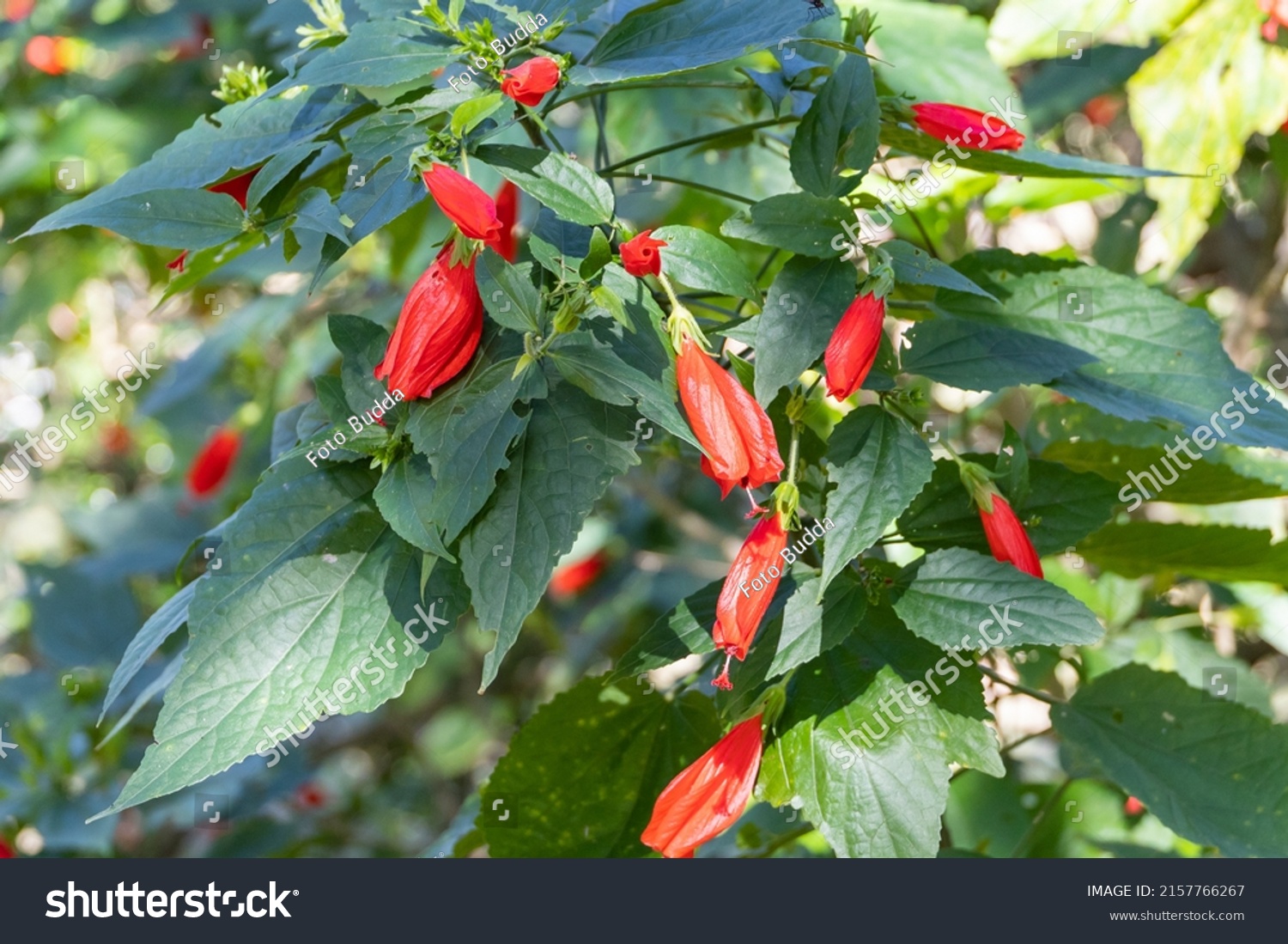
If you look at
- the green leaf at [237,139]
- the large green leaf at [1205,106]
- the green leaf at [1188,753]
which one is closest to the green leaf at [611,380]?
the green leaf at [237,139]

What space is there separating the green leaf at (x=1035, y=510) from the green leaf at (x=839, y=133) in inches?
7.2

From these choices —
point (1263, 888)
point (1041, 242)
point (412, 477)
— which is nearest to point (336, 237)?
point (412, 477)

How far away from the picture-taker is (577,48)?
0.81 m

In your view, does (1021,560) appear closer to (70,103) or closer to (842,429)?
(842,429)

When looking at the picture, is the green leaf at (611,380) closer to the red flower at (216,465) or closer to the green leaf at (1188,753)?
the green leaf at (1188,753)

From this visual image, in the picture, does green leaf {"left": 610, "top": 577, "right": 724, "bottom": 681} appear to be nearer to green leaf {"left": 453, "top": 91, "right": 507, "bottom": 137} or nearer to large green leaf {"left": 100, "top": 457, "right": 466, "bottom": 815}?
large green leaf {"left": 100, "top": 457, "right": 466, "bottom": 815}

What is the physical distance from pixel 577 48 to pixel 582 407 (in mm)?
327

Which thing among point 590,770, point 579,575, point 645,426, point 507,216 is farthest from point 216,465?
point 645,426

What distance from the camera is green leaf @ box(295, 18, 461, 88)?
62 cm

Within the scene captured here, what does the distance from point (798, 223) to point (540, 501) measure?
0.21 metres

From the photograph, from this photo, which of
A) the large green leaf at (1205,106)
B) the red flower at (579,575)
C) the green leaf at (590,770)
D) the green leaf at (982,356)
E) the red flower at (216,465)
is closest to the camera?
the green leaf at (982,356)

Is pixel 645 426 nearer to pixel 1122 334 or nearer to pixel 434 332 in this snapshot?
pixel 434 332

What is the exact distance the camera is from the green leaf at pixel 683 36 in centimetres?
62

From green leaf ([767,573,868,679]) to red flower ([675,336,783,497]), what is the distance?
0.07 m
